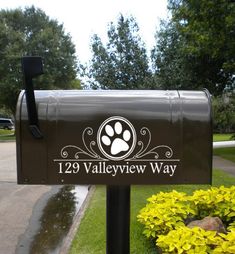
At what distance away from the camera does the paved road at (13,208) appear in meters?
6.56

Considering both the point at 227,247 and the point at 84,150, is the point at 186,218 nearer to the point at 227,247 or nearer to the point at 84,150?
the point at 227,247

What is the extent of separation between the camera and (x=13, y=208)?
8.93m

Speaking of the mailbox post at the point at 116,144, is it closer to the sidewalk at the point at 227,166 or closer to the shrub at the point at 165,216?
the shrub at the point at 165,216

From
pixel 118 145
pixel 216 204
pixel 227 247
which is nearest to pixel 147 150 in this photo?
pixel 118 145

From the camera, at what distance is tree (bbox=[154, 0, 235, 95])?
1456 cm

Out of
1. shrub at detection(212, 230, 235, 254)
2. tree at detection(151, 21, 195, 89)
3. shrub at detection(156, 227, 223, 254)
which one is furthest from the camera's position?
tree at detection(151, 21, 195, 89)

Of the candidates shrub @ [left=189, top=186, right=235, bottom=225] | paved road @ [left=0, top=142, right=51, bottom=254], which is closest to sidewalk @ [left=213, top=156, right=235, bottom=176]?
paved road @ [left=0, top=142, right=51, bottom=254]

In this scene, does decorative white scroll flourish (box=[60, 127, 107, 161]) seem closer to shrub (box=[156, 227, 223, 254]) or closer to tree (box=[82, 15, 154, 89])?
shrub (box=[156, 227, 223, 254])

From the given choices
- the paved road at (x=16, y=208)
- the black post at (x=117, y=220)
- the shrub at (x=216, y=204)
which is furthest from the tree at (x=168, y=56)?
the black post at (x=117, y=220)

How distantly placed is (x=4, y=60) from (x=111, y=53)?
29618 mm

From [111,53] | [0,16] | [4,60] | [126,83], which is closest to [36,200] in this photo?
[126,83]

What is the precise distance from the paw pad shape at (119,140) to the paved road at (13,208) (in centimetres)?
421

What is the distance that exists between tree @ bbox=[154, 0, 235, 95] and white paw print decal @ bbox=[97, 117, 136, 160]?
10.7 metres

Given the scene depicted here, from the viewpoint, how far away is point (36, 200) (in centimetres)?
984
